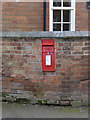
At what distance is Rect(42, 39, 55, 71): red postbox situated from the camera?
161 inches

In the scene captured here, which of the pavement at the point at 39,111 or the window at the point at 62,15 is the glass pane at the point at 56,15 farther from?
the pavement at the point at 39,111

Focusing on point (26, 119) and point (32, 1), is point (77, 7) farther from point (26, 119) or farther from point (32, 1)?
point (26, 119)

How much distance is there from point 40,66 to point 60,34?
106 centimetres

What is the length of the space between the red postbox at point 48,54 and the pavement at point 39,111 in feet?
3.64

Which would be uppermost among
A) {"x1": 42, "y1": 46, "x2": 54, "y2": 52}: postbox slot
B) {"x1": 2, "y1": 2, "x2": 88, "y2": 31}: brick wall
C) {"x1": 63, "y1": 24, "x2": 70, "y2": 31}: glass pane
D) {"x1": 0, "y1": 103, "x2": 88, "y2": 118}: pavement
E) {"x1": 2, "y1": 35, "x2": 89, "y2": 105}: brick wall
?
{"x1": 2, "y1": 2, "x2": 88, "y2": 31}: brick wall

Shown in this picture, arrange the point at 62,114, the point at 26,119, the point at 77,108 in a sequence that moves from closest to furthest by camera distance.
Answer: the point at 26,119, the point at 62,114, the point at 77,108

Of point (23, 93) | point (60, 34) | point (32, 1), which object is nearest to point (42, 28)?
point (60, 34)

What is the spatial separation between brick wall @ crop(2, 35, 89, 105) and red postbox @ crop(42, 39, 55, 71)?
0.31 feet

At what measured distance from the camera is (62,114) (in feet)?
12.2

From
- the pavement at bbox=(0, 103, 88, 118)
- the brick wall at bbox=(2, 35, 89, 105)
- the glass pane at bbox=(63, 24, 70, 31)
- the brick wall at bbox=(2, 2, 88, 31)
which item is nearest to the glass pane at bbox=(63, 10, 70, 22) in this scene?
the glass pane at bbox=(63, 24, 70, 31)

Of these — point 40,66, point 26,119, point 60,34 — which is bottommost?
point 26,119

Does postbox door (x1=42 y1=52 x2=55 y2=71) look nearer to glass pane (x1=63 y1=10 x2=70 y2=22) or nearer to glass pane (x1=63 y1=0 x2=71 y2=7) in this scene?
glass pane (x1=63 y1=10 x2=70 y2=22)

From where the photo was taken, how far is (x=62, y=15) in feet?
14.3

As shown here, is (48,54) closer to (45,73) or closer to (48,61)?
(48,61)
